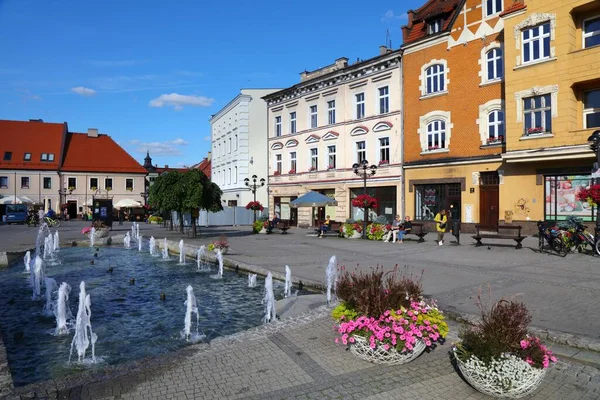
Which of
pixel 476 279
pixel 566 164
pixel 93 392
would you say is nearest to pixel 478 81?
pixel 566 164

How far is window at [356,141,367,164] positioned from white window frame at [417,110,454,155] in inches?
198

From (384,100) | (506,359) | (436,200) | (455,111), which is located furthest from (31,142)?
(506,359)

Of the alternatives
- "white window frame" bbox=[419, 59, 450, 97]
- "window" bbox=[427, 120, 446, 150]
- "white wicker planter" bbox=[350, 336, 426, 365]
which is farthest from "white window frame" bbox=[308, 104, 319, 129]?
"white wicker planter" bbox=[350, 336, 426, 365]

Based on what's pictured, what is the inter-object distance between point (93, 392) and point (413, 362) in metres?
3.61

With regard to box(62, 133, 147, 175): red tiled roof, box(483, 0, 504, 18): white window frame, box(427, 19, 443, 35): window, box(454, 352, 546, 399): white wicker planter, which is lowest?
box(454, 352, 546, 399): white wicker planter

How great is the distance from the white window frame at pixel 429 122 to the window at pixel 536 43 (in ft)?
18.5

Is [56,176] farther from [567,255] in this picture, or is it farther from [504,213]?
[567,255]

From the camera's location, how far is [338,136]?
34562mm

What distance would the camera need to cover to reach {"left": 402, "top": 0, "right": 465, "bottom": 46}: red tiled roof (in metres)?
27.5

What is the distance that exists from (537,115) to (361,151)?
42.8 feet

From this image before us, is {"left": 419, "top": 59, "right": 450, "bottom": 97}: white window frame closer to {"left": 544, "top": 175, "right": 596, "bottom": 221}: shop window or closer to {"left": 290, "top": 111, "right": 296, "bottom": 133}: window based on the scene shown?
{"left": 544, "top": 175, "right": 596, "bottom": 221}: shop window

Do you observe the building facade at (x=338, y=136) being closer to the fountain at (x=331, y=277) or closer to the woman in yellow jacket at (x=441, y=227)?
the woman in yellow jacket at (x=441, y=227)

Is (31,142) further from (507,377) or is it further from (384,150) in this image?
(507,377)

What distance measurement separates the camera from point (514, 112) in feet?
74.4
